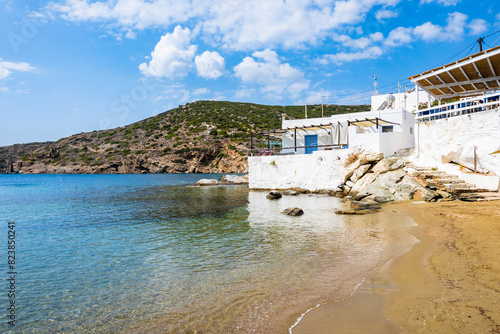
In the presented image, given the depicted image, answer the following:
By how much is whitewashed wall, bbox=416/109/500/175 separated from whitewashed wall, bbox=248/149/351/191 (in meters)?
5.58

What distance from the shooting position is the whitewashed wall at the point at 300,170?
23.6m

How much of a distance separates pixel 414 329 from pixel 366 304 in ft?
3.24

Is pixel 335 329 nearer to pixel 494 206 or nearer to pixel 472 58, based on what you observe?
pixel 494 206

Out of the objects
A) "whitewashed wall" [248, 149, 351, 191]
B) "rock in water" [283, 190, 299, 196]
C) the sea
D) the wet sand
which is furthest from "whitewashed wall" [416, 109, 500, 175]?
the wet sand

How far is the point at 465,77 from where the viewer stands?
21.1 m

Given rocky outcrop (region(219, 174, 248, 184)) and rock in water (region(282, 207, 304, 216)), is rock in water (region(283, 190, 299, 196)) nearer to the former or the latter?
rock in water (region(282, 207, 304, 216))

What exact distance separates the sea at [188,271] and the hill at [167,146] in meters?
53.2

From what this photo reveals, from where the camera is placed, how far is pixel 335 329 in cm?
425

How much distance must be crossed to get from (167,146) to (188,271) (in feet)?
237

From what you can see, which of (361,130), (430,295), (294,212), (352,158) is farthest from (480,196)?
(361,130)

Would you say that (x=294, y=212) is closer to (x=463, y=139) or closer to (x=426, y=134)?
(x=463, y=139)

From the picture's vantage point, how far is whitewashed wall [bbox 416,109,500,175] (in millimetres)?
15938

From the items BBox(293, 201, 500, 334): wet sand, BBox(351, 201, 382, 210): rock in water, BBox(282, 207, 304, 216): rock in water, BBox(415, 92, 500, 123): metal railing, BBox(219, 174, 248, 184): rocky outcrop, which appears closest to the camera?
BBox(293, 201, 500, 334): wet sand

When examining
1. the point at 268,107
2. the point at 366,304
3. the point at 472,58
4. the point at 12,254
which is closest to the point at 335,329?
the point at 366,304
